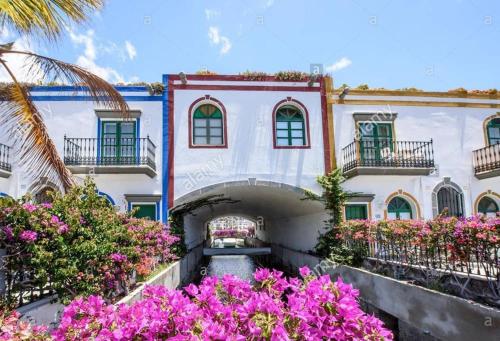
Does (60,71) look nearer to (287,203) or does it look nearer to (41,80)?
(41,80)

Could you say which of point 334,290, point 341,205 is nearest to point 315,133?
point 341,205

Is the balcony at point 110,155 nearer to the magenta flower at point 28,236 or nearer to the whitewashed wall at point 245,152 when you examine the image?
the whitewashed wall at point 245,152

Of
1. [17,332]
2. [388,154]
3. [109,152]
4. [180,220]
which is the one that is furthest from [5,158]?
[388,154]

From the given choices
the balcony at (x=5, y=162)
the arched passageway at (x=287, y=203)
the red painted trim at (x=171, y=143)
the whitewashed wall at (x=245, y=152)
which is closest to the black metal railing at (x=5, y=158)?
the balcony at (x=5, y=162)

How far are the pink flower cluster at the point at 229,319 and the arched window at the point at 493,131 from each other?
53.8ft

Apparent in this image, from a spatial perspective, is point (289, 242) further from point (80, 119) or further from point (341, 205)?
point (80, 119)

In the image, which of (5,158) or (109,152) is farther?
(109,152)

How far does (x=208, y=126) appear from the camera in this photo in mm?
15094

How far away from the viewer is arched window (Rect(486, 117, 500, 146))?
15945 mm

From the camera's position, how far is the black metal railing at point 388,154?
1452 centimetres

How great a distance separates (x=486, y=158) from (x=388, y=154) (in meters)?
4.01

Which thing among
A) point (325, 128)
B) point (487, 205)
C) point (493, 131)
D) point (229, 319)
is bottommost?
point (229, 319)

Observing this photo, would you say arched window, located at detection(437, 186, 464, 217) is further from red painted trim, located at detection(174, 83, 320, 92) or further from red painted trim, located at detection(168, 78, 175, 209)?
red painted trim, located at detection(168, 78, 175, 209)

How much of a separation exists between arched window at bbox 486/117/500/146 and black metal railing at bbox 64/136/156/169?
44.8 feet
